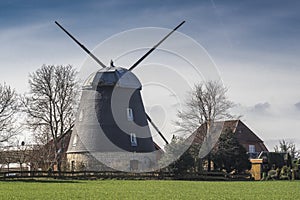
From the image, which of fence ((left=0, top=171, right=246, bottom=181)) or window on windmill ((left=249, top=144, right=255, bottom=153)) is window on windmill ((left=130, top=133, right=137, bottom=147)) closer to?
Answer: fence ((left=0, top=171, right=246, bottom=181))

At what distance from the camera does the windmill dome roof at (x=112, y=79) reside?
55469 millimetres

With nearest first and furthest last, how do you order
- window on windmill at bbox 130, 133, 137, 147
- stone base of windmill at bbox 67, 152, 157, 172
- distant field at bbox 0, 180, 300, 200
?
distant field at bbox 0, 180, 300, 200 < stone base of windmill at bbox 67, 152, 157, 172 < window on windmill at bbox 130, 133, 137, 147

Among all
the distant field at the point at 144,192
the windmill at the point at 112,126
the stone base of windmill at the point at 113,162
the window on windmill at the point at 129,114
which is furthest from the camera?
the window on windmill at the point at 129,114

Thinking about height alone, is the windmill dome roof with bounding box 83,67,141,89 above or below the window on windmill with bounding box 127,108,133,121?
above

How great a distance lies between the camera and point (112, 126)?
177 ft

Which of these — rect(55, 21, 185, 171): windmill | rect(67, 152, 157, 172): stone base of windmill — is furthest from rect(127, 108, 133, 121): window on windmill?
rect(67, 152, 157, 172): stone base of windmill

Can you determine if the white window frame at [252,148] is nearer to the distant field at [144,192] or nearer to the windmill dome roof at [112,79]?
the windmill dome roof at [112,79]

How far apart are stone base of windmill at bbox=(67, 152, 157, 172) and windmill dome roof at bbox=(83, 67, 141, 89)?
6653mm

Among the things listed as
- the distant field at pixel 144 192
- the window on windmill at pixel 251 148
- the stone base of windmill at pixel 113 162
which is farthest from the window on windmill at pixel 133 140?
the distant field at pixel 144 192

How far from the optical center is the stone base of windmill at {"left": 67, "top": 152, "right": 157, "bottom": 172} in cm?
5084

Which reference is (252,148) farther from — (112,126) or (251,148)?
(112,126)

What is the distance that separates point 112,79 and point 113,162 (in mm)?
8158

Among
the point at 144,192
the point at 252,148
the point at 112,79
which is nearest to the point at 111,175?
the point at 112,79

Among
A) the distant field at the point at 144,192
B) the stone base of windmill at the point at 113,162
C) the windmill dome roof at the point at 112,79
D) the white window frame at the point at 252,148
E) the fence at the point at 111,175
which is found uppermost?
the windmill dome roof at the point at 112,79
